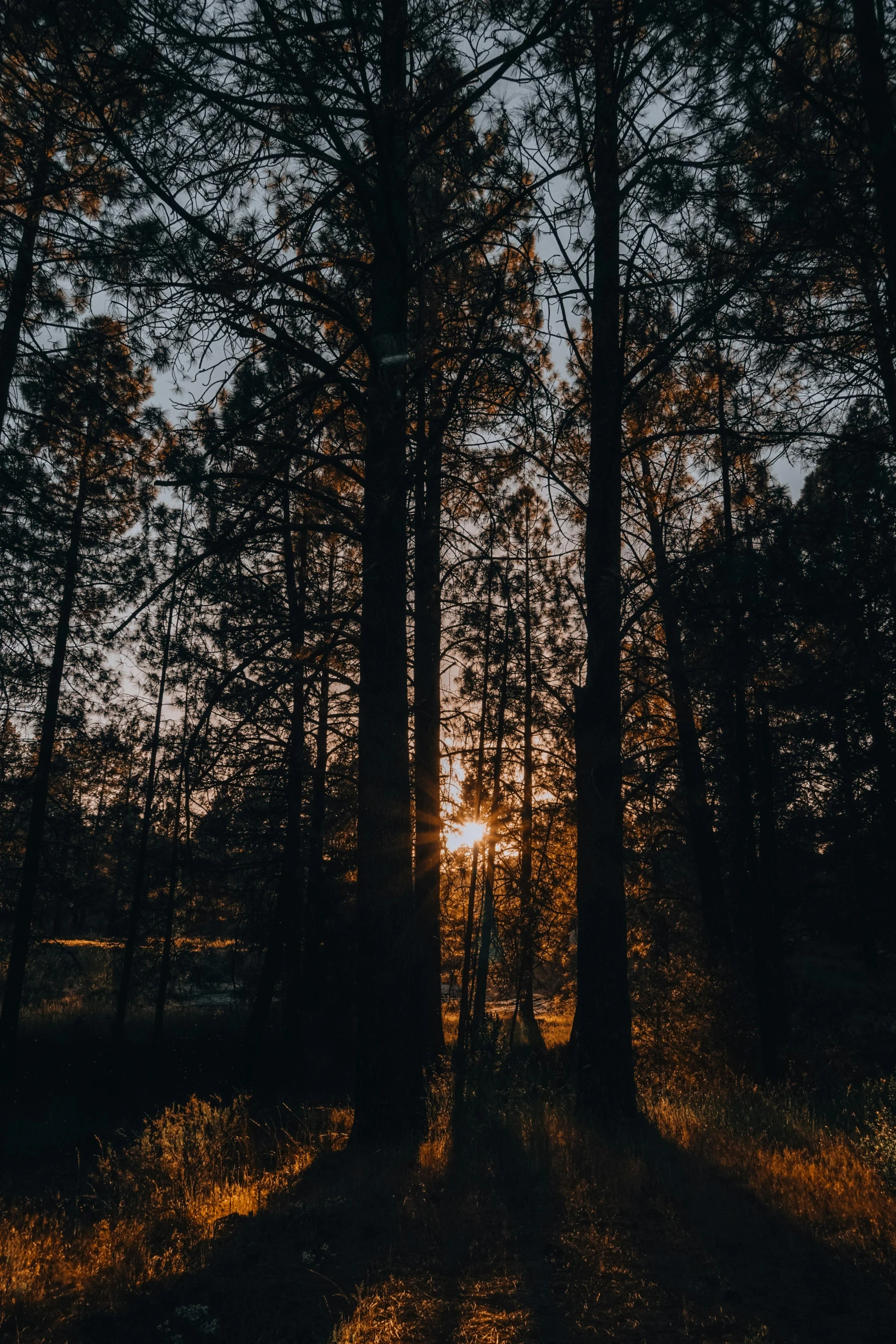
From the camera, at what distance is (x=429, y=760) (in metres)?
11.9

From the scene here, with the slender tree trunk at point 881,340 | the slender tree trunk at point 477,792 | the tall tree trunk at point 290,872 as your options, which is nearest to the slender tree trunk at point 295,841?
the tall tree trunk at point 290,872

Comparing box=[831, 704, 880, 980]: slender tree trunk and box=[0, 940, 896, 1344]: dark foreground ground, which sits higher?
box=[831, 704, 880, 980]: slender tree trunk

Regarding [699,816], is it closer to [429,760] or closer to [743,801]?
[743,801]

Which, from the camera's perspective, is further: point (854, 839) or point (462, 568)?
point (854, 839)

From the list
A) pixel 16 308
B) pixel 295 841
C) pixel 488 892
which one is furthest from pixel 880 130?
pixel 488 892

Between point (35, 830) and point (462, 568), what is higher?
point (462, 568)

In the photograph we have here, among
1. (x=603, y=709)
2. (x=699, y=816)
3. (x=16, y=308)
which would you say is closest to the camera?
(x=603, y=709)

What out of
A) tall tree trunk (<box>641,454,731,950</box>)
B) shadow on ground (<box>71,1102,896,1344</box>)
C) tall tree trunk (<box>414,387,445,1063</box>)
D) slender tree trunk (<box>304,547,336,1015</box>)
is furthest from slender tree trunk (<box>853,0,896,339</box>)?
slender tree trunk (<box>304,547,336,1015</box>)

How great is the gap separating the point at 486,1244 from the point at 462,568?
8856 mm

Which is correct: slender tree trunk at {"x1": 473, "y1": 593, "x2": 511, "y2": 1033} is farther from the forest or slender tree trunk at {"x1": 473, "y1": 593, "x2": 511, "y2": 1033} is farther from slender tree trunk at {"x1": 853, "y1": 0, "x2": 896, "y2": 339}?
slender tree trunk at {"x1": 853, "y1": 0, "x2": 896, "y2": 339}

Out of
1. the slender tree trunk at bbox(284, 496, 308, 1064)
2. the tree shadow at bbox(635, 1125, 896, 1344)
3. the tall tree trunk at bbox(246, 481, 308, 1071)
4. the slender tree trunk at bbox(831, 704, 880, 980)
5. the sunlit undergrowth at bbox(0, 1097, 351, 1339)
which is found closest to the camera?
the tree shadow at bbox(635, 1125, 896, 1344)

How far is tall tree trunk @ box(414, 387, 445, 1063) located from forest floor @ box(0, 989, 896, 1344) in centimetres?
520

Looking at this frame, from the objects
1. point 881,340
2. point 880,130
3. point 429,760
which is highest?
point 880,130

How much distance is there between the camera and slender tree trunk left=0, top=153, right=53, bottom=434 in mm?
9204
